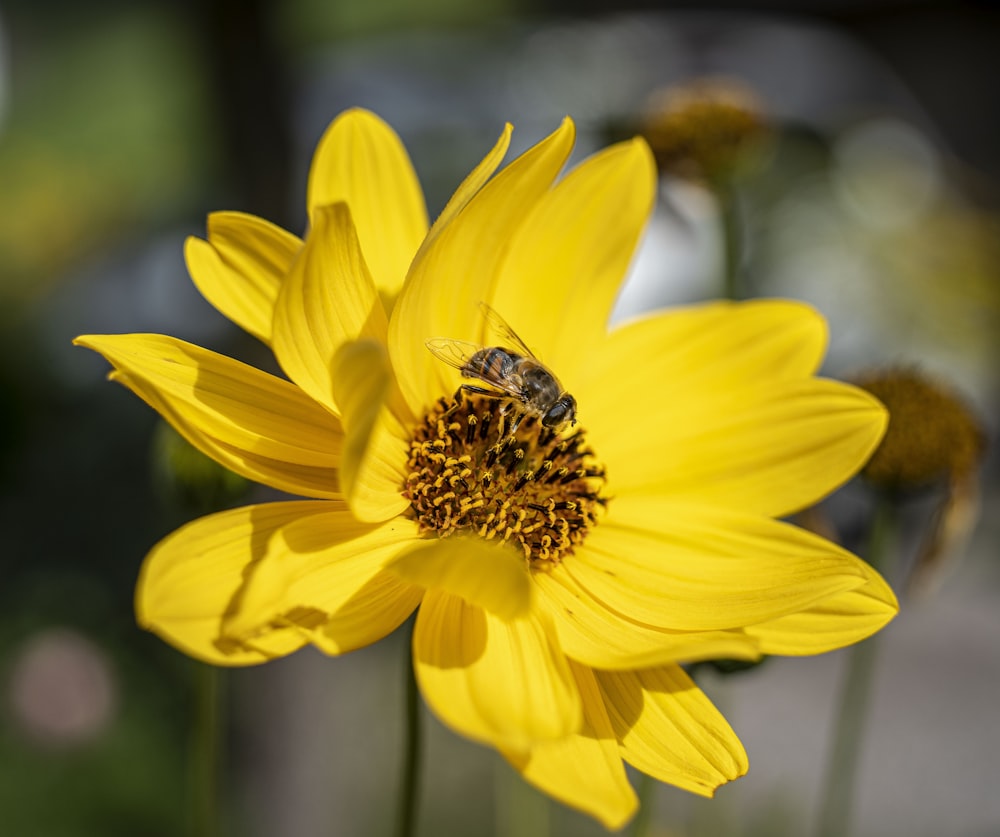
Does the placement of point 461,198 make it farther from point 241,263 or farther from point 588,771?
point 588,771

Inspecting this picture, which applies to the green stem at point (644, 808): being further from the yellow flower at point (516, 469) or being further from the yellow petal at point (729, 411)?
the yellow petal at point (729, 411)

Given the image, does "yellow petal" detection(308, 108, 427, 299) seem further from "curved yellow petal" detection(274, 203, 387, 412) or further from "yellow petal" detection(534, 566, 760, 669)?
"yellow petal" detection(534, 566, 760, 669)

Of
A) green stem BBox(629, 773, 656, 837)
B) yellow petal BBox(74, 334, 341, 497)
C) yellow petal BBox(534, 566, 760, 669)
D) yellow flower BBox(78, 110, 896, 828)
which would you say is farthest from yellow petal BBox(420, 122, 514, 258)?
green stem BBox(629, 773, 656, 837)

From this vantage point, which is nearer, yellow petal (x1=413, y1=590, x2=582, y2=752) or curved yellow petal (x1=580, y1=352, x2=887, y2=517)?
yellow petal (x1=413, y1=590, x2=582, y2=752)

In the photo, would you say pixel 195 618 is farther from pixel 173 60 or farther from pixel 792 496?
pixel 173 60

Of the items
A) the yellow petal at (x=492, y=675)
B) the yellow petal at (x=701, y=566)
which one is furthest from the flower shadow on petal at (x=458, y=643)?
the yellow petal at (x=701, y=566)

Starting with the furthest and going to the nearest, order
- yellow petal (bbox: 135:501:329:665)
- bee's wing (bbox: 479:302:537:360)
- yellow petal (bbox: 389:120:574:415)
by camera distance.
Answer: bee's wing (bbox: 479:302:537:360) → yellow petal (bbox: 389:120:574:415) → yellow petal (bbox: 135:501:329:665)
